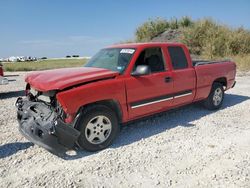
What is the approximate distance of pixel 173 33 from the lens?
26.2 m

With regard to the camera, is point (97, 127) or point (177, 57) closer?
point (97, 127)

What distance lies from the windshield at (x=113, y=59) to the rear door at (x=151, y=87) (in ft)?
0.74

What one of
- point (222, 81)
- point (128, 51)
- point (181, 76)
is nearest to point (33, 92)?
point (128, 51)

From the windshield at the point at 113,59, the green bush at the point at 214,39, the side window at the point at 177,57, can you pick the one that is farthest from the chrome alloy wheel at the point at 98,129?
the green bush at the point at 214,39

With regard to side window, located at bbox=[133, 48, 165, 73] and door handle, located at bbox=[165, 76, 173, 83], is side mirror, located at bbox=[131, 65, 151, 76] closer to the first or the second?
side window, located at bbox=[133, 48, 165, 73]

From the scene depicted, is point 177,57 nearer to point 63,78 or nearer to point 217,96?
point 217,96

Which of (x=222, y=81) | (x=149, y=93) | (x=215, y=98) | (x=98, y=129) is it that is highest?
(x=149, y=93)

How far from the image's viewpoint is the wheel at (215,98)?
6.74 meters

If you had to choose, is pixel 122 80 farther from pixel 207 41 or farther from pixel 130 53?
pixel 207 41

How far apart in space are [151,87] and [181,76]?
3.26 feet

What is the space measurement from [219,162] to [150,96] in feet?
5.88

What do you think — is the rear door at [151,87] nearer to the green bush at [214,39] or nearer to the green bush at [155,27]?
the green bush at [214,39]

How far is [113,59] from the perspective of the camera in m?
5.21

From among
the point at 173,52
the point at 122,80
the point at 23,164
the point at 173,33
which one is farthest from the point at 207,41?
the point at 23,164
